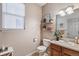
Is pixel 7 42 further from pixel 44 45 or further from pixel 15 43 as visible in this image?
pixel 44 45

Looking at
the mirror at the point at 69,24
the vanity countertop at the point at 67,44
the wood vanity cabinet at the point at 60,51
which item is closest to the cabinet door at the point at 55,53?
the wood vanity cabinet at the point at 60,51

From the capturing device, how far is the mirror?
53.9 inches

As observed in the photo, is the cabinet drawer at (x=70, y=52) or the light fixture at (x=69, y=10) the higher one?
the light fixture at (x=69, y=10)

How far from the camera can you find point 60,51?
4.58 feet

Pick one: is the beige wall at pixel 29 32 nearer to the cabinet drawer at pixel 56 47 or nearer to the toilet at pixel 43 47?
the toilet at pixel 43 47

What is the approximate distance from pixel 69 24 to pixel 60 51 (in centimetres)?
43

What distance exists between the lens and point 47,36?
145cm

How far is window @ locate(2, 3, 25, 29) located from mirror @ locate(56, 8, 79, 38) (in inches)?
22.2

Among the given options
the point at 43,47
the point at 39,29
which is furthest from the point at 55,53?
the point at 39,29

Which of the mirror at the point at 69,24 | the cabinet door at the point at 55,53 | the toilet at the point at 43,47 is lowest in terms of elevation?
the cabinet door at the point at 55,53

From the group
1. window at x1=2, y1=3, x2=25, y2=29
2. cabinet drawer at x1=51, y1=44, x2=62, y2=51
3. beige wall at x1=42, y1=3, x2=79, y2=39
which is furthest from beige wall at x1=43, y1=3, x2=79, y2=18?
cabinet drawer at x1=51, y1=44, x2=62, y2=51

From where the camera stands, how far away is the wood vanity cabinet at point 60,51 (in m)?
1.31

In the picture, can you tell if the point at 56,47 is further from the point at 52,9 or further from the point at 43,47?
the point at 52,9

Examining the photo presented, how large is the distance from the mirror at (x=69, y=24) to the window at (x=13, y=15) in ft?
1.85
